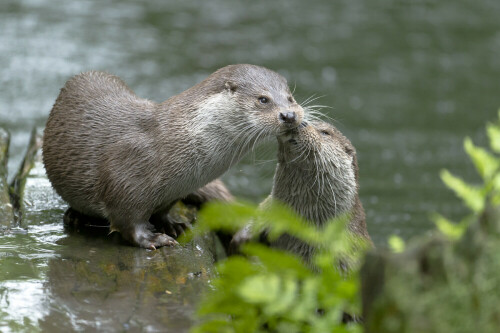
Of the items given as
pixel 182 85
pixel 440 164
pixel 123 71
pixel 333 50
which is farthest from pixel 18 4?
pixel 440 164

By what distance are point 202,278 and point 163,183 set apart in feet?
1.86

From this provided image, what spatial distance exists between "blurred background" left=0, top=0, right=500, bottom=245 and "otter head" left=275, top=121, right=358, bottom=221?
1.88 metres

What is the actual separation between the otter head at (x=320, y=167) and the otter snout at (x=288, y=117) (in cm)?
12

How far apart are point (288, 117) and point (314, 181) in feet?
1.56

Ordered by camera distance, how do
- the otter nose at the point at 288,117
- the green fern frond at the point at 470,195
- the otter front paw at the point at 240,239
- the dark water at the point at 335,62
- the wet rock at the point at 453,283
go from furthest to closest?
the dark water at the point at 335,62 < the otter front paw at the point at 240,239 < the otter nose at the point at 288,117 < the green fern frond at the point at 470,195 < the wet rock at the point at 453,283

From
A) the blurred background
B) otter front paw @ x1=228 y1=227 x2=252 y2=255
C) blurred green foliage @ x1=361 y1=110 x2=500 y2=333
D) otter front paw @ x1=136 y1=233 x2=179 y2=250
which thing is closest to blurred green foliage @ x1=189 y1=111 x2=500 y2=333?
blurred green foliage @ x1=361 y1=110 x2=500 y2=333

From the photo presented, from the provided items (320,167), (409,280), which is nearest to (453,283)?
(409,280)

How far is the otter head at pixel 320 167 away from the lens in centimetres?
415

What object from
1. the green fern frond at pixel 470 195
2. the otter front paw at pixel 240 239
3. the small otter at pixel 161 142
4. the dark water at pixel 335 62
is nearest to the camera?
the green fern frond at pixel 470 195

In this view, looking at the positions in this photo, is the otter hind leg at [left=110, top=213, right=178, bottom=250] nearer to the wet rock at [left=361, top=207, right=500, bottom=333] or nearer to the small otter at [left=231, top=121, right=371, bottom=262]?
the small otter at [left=231, top=121, right=371, bottom=262]

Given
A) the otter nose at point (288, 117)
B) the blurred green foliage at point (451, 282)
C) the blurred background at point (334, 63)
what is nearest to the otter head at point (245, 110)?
the otter nose at point (288, 117)

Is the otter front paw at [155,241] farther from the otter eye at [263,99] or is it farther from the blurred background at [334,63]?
the blurred background at [334,63]

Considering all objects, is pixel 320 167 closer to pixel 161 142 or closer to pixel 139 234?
pixel 161 142

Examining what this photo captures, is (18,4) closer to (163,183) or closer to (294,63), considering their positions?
(294,63)
